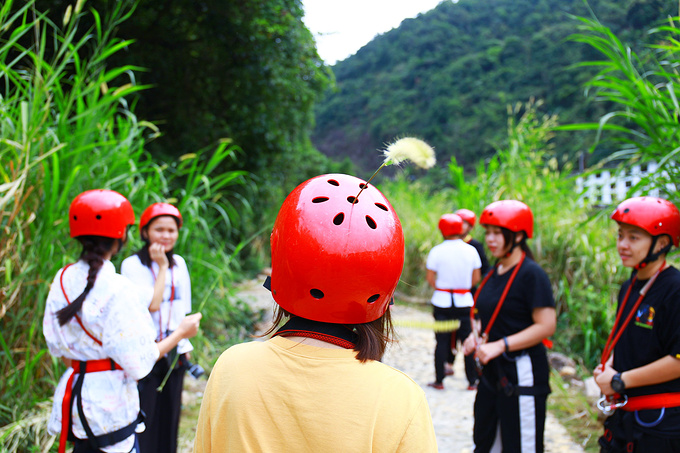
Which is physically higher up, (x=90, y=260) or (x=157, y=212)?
(x=157, y=212)

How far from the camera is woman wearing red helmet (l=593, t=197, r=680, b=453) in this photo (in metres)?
2.34

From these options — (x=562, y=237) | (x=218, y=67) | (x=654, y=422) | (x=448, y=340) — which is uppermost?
(x=218, y=67)

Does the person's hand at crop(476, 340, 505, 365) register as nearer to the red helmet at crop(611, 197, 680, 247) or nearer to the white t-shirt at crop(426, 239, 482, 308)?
the red helmet at crop(611, 197, 680, 247)

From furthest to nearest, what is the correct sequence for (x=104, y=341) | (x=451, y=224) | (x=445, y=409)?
(x=451, y=224) → (x=445, y=409) → (x=104, y=341)

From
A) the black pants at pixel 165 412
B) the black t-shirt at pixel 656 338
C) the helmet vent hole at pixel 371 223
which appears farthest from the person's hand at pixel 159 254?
the black t-shirt at pixel 656 338

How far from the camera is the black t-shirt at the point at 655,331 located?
2369 mm

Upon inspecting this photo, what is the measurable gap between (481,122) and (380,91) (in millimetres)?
8378

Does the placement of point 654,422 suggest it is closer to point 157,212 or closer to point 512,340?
point 512,340

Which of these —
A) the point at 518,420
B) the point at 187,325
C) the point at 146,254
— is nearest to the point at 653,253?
the point at 518,420

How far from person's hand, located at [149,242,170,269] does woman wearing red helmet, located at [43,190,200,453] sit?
93 centimetres

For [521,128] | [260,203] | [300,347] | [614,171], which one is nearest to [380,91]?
[260,203]

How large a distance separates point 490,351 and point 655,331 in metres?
0.94

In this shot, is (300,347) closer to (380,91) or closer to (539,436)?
(539,436)

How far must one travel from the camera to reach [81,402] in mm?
2271
